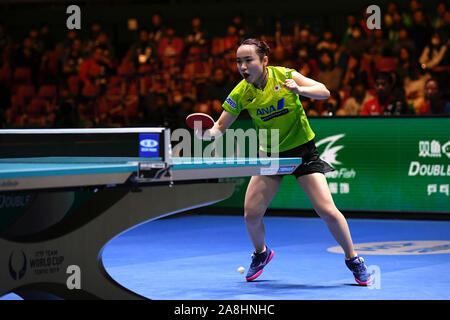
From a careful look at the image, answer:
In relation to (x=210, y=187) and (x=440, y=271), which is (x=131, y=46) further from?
(x=210, y=187)

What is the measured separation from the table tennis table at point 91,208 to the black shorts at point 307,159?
4.51 feet

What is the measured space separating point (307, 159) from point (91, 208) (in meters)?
2.46

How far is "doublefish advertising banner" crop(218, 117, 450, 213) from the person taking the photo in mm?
11734

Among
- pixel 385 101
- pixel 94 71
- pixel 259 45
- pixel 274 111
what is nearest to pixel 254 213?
pixel 274 111

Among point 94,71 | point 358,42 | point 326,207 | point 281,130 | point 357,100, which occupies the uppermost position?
point 358,42

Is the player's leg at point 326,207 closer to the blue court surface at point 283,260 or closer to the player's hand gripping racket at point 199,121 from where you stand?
the blue court surface at point 283,260

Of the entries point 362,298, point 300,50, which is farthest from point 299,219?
point 362,298

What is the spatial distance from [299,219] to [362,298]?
6116 millimetres

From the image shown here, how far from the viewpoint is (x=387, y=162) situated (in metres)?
12.1

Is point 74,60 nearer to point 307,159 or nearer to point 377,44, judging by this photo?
point 377,44

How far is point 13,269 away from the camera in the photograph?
476cm

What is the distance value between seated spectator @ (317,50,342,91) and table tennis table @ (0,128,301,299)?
9472 millimetres

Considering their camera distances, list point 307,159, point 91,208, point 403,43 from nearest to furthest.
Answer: point 91,208
point 307,159
point 403,43

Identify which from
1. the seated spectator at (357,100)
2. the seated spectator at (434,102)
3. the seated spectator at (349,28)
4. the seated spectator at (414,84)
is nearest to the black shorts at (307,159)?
the seated spectator at (434,102)
